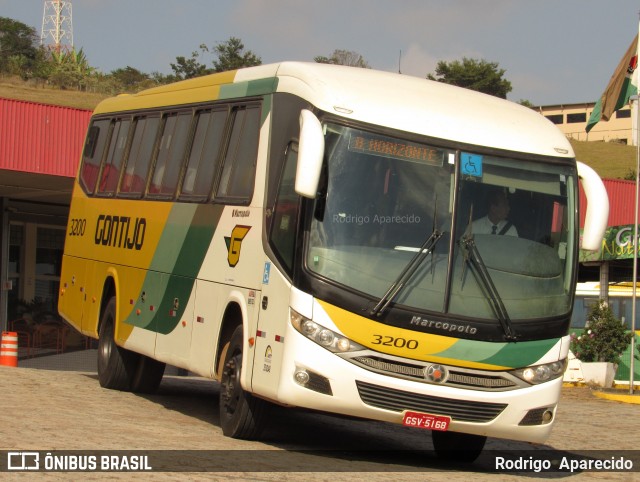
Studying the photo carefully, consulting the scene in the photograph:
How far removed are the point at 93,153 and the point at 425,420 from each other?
944 cm

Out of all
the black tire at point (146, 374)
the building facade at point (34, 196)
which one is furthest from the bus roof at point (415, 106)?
the building facade at point (34, 196)

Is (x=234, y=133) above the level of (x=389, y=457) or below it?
above

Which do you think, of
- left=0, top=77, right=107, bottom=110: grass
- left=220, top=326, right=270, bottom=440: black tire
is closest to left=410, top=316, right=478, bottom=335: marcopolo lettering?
left=220, top=326, right=270, bottom=440: black tire

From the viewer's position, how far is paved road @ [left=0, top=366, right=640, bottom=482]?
948 cm

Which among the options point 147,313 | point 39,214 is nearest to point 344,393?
point 147,313

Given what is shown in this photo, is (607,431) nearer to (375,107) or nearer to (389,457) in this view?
(389,457)

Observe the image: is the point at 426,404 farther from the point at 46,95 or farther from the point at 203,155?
the point at 46,95

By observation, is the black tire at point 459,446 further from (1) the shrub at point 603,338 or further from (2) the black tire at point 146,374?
(1) the shrub at point 603,338

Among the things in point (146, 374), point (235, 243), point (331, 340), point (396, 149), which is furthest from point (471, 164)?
point (146, 374)

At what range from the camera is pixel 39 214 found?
3875cm

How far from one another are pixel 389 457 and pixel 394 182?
2850mm

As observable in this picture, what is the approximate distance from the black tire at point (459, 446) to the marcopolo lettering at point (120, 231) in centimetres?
483

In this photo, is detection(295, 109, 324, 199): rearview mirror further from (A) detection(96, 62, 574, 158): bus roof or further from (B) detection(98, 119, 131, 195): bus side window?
(B) detection(98, 119, 131, 195): bus side window

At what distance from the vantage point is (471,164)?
10.6 m
